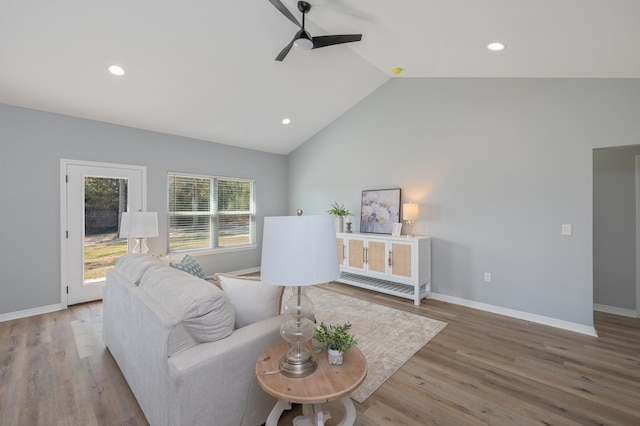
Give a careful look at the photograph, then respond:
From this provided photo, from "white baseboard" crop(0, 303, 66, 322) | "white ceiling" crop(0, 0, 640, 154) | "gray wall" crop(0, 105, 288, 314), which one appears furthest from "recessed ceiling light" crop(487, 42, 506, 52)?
"white baseboard" crop(0, 303, 66, 322)

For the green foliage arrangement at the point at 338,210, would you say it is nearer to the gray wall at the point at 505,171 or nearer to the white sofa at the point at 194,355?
the gray wall at the point at 505,171

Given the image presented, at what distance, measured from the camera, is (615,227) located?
138 inches

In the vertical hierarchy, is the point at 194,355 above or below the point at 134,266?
below

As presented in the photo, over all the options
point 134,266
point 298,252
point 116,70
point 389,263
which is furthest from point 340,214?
point 298,252

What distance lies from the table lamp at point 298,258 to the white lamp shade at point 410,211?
120 inches

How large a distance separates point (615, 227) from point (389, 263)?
2.75 meters

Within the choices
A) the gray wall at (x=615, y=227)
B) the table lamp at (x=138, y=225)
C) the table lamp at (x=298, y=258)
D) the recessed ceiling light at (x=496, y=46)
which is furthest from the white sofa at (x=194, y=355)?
the gray wall at (x=615, y=227)

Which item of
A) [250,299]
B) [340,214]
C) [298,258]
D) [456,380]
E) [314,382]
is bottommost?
[456,380]

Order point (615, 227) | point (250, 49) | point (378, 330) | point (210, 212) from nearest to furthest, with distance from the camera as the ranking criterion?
point (378, 330), point (250, 49), point (615, 227), point (210, 212)

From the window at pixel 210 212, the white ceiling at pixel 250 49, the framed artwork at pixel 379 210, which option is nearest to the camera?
the white ceiling at pixel 250 49

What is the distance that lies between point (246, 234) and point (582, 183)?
17.4 ft

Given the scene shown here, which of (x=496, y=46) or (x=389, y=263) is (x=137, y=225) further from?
(x=496, y=46)

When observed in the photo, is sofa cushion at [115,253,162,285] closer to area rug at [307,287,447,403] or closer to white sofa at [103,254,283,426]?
white sofa at [103,254,283,426]

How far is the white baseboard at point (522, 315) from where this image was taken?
3025mm
